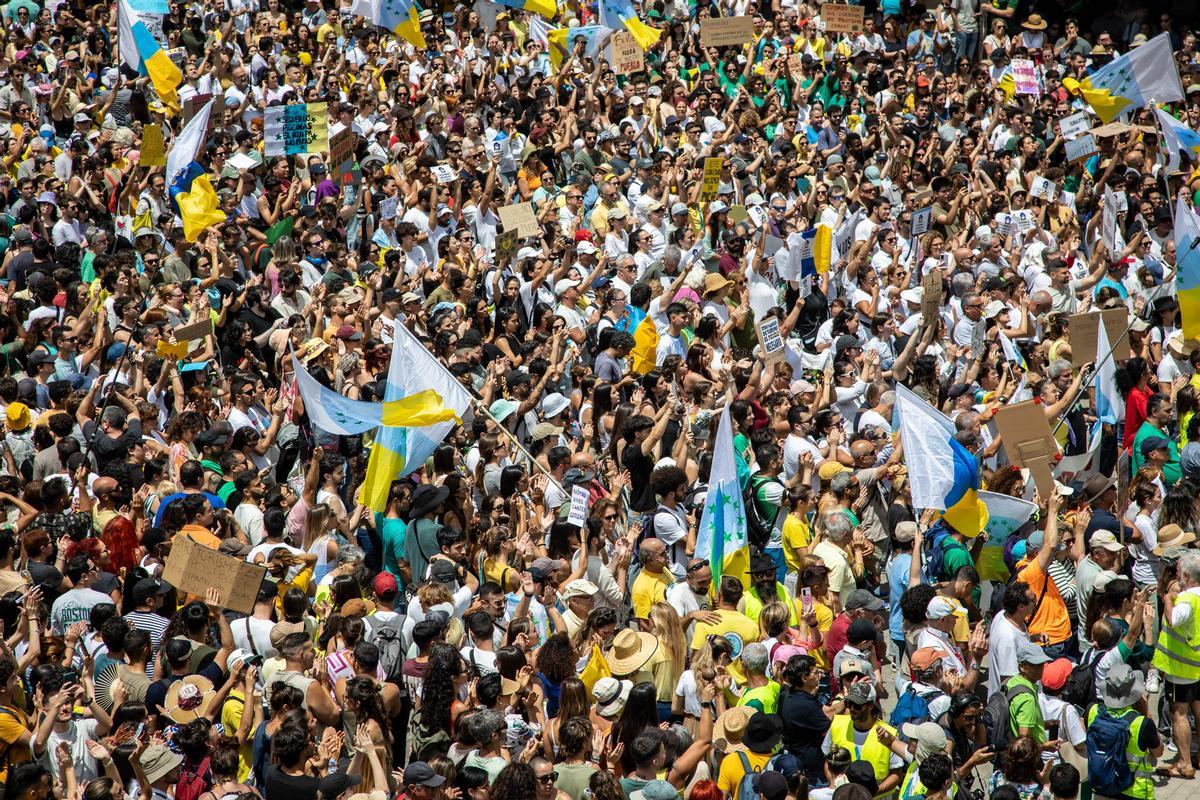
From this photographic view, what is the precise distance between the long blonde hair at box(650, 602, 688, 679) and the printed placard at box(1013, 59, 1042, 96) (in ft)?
46.7

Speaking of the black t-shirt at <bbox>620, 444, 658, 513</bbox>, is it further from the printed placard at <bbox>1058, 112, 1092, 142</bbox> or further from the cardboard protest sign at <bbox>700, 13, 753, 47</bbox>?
the cardboard protest sign at <bbox>700, 13, 753, 47</bbox>

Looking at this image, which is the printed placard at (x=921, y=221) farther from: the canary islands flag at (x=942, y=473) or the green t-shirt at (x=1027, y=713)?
the green t-shirt at (x=1027, y=713)

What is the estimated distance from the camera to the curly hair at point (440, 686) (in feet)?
25.2

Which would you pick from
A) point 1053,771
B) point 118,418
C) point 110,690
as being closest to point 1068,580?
point 1053,771

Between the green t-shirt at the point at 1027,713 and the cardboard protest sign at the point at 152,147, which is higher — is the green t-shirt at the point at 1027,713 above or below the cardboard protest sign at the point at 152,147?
above

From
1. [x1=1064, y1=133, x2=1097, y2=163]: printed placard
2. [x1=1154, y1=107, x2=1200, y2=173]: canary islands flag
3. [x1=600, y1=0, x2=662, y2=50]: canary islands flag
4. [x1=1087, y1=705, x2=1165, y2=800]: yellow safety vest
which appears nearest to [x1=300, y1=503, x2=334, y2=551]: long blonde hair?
[x1=1087, y1=705, x2=1165, y2=800]: yellow safety vest

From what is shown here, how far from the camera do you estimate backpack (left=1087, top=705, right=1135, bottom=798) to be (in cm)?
784

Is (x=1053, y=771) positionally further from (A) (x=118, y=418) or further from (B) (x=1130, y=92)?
(B) (x=1130, y=92)

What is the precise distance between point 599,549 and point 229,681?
258cm

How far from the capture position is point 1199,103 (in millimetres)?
20406

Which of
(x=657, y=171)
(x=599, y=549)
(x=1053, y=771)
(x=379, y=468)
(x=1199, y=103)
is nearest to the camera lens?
(x=1053, y=771)

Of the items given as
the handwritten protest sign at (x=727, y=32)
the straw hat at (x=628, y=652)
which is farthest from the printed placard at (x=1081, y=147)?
the straw hat at (x=628, y=652)

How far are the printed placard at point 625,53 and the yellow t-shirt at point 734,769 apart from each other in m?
14.1

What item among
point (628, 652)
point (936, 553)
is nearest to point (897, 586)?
point (936, 553)
